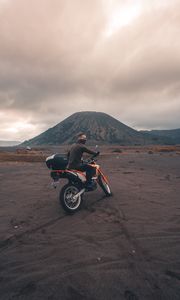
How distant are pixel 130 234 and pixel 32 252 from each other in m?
2.36

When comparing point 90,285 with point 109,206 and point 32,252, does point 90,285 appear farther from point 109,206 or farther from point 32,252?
point 109,206

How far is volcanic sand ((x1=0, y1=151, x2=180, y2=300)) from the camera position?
10.5 feet

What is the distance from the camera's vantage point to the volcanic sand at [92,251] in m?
3.19

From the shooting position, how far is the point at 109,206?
7.48 metres

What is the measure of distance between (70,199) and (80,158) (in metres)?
1.47

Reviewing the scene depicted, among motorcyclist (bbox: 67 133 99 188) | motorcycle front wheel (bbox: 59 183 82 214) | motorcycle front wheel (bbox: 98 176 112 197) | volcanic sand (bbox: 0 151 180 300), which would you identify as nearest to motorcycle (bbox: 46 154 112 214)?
motorcycle front wheel (bbox: 59 183 82 214)

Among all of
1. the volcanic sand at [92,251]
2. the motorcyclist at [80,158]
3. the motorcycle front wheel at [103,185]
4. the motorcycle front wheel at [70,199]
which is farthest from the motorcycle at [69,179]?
the motorcycle front wheel at [103,185]

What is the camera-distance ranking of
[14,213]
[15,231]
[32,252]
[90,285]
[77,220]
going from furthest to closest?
1. [14,213]
2. [77,220]
3. [15,231]
4. [32,252]
5. [90,285]

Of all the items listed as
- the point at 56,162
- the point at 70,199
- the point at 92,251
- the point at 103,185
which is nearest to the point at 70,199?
the point at 70,199

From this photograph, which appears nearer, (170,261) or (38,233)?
(170,261)

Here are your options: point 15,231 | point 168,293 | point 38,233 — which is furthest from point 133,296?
point 15,231

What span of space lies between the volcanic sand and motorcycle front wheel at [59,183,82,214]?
0.77 feet

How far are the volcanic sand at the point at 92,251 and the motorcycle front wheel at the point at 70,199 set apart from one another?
234 millimetres

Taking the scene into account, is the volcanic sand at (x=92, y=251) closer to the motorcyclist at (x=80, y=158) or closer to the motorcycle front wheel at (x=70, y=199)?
the motorcycle front wheel at (x=70, y=199)
